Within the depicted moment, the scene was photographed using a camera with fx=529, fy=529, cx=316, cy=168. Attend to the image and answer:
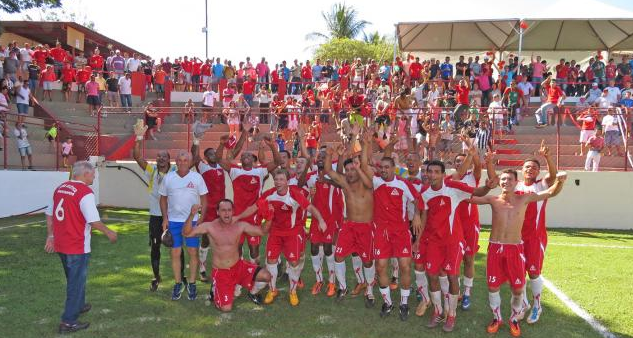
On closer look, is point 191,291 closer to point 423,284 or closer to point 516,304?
point 423,284

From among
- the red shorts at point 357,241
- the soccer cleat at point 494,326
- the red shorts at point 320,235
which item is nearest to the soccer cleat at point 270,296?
the red shorts at point 320,235

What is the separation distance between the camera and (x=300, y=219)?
24.8 ft

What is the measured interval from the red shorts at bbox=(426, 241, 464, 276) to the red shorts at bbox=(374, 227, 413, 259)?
1.07ft

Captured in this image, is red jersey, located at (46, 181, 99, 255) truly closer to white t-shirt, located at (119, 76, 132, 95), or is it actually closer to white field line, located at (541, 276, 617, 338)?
white field line, located at (541, 276, 617, 338)

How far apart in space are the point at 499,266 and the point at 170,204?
4306mm

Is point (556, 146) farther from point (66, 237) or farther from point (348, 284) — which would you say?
point (66, 237)

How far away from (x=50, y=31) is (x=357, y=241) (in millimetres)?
26260

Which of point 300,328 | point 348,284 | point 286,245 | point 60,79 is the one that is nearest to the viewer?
point 300,328

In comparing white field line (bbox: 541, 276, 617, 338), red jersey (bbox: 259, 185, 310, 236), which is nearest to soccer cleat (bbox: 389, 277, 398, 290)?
red jersey (bbox: 259, 185, 310, 236)

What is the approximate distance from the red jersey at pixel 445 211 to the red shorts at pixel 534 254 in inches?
35.5

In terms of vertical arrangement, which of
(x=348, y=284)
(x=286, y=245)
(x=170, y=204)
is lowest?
(x=348, y=284)

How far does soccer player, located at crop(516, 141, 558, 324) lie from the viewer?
6.57m

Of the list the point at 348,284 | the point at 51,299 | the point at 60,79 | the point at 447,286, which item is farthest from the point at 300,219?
the point at 60,79

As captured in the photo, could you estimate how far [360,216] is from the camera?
23.5 feet
